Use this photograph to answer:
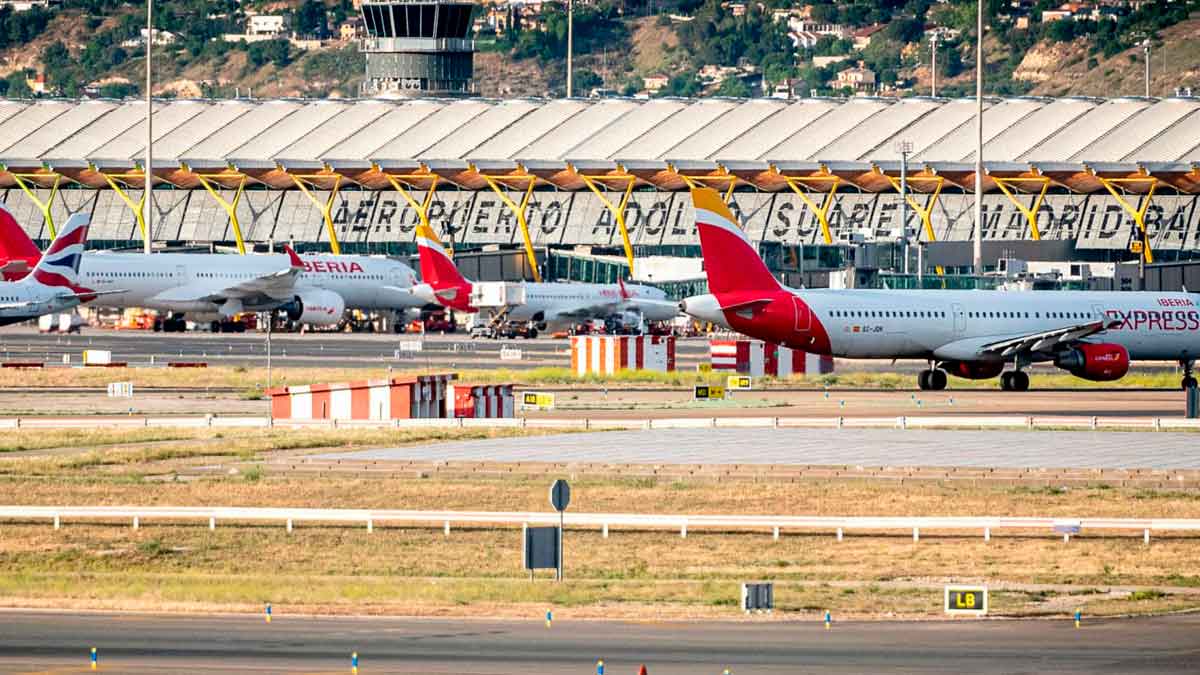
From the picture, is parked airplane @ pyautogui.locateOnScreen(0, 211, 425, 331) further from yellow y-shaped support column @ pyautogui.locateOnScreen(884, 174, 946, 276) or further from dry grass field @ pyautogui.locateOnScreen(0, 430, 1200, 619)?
dry grass field @ pyautogui.locateOnScreen(0, 430, 1200, 619)

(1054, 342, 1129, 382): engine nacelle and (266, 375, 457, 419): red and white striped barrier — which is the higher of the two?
(1054, 342, 1129, 382): engine nacelle

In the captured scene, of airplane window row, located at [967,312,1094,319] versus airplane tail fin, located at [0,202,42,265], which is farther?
airplane tail fin, located at [0,202,42,265]

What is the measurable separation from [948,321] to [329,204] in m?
83.1

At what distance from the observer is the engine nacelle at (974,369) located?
73.5 metres

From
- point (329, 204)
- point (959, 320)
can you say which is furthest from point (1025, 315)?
point (329, 204)

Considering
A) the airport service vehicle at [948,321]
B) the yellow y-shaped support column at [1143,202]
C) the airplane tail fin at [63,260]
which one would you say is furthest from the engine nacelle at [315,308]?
the airport service vehicle at [948,321]

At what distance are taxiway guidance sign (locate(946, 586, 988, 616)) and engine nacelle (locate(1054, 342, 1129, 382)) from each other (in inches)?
1671

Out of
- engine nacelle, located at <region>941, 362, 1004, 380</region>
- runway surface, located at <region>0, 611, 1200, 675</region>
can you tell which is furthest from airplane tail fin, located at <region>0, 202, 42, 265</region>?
runway surface, located at <region>0, 611, 1200, 675</region>

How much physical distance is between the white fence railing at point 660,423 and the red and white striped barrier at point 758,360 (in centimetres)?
1756

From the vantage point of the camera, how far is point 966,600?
3069 centimetres

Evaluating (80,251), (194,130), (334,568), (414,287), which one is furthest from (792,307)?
(194,130)

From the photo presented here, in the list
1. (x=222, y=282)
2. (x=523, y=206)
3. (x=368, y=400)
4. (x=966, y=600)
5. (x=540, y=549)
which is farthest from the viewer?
(x=523, y=206)

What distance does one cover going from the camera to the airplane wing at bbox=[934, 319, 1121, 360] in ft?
237

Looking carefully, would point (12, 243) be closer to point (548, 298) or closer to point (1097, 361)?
point (548, 298)
